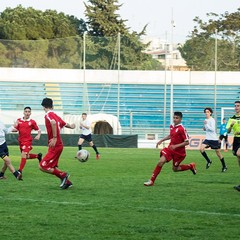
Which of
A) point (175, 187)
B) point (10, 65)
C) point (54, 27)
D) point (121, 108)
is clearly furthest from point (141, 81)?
point (175, 187)

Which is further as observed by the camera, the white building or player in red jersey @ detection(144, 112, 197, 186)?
the white building

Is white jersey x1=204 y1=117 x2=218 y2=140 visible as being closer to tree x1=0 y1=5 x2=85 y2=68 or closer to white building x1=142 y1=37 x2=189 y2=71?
tree x1=0 y1=5 x2=85 y2=68

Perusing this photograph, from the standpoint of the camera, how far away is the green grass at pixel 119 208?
10.6 meters

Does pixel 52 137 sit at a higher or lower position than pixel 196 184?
higher

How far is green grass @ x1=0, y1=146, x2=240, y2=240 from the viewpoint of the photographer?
1064 cm

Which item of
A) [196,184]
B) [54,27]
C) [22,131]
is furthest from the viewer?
[54,27]

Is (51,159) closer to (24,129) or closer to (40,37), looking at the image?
(24,129)

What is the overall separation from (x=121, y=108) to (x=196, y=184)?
37866mm

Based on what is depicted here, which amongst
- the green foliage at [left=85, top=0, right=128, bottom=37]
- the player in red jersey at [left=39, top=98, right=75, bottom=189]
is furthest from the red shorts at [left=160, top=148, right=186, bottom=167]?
the green foliage at [left=85, top=0, right=128, bottom=37]

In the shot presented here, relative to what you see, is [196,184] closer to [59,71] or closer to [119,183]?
[119,183]

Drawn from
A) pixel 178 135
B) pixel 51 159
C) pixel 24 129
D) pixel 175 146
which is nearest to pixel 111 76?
pixel 24 129

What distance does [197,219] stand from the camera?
11953mm

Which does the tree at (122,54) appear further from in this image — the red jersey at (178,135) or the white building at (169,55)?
the red jersey at (178,135)

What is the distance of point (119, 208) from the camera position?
521 inches
